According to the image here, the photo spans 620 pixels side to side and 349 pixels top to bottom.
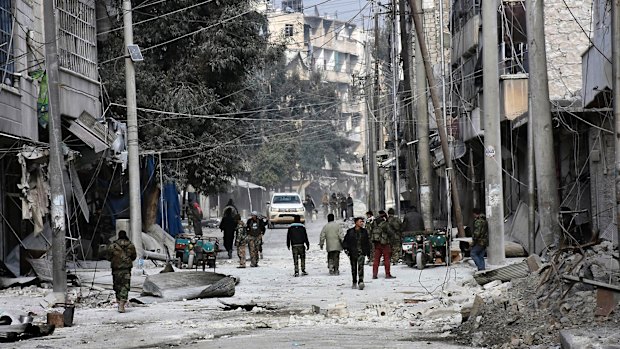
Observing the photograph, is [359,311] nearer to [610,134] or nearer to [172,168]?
[610,134]

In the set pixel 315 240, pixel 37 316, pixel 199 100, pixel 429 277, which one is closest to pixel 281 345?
A: pixel 37 316

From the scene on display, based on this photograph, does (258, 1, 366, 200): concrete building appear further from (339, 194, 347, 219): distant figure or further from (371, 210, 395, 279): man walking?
(371, 210, 395, 279): man walking

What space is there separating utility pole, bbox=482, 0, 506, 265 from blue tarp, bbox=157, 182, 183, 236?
834 inches

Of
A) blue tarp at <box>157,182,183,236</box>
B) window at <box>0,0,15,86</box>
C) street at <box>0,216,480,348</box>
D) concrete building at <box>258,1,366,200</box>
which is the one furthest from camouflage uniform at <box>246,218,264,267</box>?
concrete building at <box>258,1,366,200</box>

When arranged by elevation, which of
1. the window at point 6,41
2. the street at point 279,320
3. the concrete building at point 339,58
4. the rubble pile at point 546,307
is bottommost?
the street at point 279,320

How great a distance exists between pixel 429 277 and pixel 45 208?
8940 millimetres

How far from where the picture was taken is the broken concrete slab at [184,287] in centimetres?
2219

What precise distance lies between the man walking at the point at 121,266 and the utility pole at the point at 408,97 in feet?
55.5

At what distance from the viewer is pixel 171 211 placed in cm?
4522

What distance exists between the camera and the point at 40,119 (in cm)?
2577

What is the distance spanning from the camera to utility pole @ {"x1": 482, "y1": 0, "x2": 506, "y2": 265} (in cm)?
2370

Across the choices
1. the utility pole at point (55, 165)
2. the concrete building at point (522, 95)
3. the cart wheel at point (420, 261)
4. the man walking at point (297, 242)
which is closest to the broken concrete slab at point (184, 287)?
the utility pole at point (55, 165)

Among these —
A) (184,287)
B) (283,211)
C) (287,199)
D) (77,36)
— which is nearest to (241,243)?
(77,36)

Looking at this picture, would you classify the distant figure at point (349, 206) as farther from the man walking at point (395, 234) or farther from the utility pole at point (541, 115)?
the utility pole at point (541, 115)
